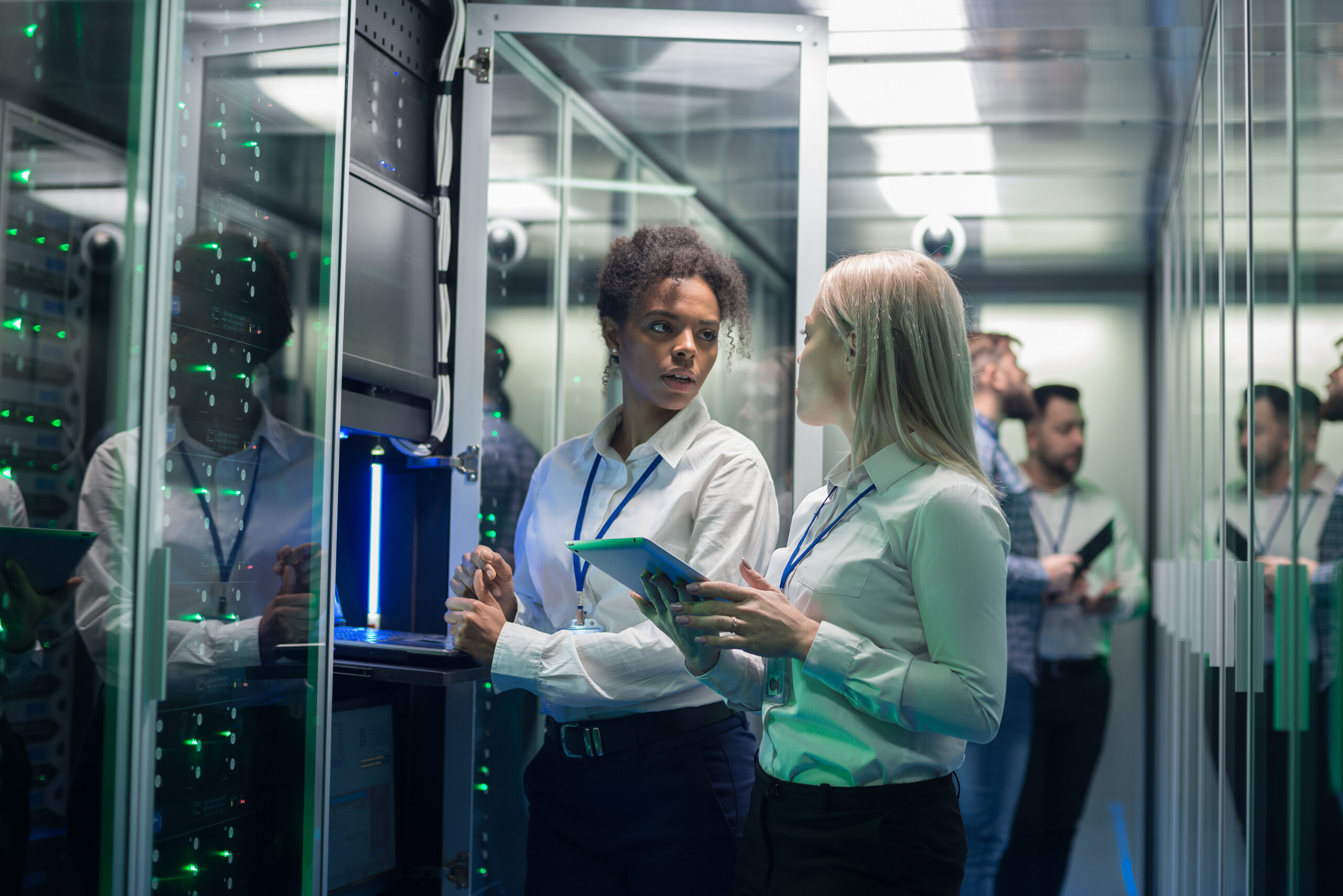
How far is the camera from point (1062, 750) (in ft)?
14.1

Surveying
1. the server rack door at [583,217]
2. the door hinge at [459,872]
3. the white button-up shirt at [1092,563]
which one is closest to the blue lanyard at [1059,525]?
the white button-up shirt at [1092,563]

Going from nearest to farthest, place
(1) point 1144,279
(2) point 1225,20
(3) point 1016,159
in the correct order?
(2) point 1225,20, (3) point 1016,159, (1) point 1144,279

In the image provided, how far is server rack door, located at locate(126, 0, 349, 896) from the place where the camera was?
5.24ft

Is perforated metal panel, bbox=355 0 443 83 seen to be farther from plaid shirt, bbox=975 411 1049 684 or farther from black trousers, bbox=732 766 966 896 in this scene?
plaid shirt, bbox=975 411 1049 684

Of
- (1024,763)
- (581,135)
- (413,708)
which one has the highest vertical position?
(581,135)

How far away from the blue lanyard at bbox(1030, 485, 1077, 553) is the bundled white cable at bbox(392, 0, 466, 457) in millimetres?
3265

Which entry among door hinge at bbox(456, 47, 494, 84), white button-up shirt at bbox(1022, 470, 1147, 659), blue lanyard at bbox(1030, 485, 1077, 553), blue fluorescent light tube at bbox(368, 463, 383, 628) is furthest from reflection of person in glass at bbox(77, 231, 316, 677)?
blue lanyard at bbox(1030, 485, 1077, 553)

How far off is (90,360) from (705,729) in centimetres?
115

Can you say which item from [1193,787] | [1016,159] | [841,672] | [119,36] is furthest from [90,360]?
[1016,159]

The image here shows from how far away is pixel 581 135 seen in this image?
3.12 m

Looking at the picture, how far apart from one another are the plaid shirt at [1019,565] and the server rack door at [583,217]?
49.6 inches

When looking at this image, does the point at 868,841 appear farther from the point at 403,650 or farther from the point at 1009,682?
the point at 1009,682

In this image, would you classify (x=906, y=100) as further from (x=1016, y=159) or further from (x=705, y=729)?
(x=705, y=729)

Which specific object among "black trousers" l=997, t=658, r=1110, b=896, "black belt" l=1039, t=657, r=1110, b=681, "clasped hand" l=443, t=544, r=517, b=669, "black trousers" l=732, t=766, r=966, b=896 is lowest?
"black trousers" l=997, t=658, r=1110, b=896
